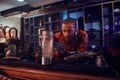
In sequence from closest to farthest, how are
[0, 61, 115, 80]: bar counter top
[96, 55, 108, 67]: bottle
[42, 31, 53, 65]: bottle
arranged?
[0, 61, 115, 80]: bar counter top → [96, 55, 108, 67]: bottle → [42, 31, 53, 65]: bottle

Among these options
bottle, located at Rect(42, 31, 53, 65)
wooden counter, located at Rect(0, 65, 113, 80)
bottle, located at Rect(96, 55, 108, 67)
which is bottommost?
wooden counter, located at Rect(0, 65, 113, 80)

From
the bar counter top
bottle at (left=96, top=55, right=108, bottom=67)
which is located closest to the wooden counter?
the bar counter top

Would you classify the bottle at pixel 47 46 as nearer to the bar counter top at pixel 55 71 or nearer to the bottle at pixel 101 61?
the bar counter top at pixel 55 71

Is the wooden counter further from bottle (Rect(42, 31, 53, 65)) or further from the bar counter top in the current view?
bottle (Rect(42, 31, 53, 65))

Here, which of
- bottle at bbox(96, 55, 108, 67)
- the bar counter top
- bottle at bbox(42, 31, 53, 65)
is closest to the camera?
the bar counter top

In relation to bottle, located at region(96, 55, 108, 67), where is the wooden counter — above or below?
below

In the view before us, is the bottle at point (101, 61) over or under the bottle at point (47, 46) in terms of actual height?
under

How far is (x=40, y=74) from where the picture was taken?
1486mm

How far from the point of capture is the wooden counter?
46.6 inches

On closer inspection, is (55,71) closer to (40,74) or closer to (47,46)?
(40,74)

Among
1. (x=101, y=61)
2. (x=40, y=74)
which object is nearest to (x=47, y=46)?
(x=40, y=74)

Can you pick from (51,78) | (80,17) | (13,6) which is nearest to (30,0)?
(80,17)

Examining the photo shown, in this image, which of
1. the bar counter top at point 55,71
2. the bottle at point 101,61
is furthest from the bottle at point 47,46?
the bottle at point 101,61

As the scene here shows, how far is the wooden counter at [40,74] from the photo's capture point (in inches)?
46.6
